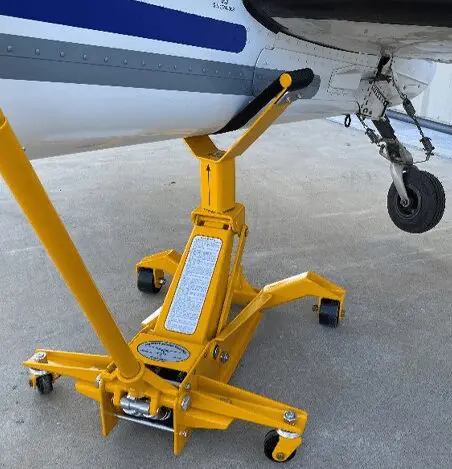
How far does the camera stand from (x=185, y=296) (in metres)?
2.57

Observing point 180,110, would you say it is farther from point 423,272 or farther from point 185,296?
point 423,272

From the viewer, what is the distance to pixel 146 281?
3.34 meters

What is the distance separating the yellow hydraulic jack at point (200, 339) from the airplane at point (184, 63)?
2cm

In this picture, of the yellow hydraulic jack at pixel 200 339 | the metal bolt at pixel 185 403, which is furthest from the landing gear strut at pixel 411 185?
the metal bolt at pixel 185 403

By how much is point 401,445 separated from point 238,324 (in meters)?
0.92

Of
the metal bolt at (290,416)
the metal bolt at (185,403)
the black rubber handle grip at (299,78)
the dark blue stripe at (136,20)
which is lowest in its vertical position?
the metal bolt at (290,416)

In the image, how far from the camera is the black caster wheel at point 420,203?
11.2ft

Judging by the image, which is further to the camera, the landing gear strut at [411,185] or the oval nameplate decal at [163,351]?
the landing gear strut at [411,185]

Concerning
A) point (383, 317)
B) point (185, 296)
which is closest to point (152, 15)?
point (185, 296)

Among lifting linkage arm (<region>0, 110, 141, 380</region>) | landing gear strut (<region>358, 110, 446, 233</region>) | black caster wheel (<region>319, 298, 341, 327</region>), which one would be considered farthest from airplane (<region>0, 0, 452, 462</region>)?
black caster wheel (<region>319, 298, 341, 327</region>)

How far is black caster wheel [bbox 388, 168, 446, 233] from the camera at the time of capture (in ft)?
11.2

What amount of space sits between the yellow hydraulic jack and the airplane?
17 millimetres

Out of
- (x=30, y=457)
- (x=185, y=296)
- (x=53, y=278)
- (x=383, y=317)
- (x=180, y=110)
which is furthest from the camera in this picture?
(x=53, y=278)

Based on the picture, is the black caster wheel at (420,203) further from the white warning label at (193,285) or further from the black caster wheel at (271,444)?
the black caster wheel at (271,444)
